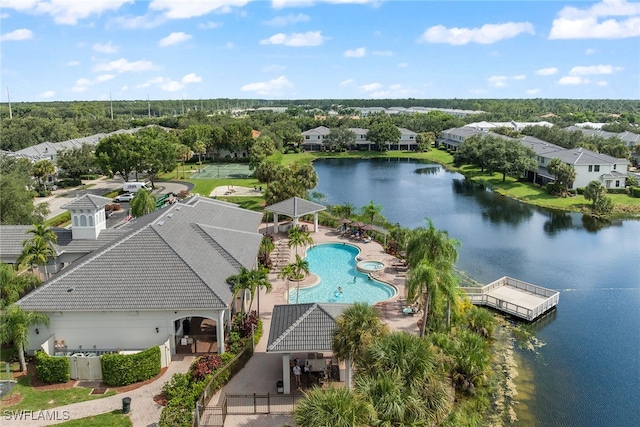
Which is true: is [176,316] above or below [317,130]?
below

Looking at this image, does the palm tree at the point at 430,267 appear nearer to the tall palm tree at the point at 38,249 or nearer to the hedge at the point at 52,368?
the hedge at the point at 52,368

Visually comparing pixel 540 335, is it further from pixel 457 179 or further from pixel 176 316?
pixel 457 179

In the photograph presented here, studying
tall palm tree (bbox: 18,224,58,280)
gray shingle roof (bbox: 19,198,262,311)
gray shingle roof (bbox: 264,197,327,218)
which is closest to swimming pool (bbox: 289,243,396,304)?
gray shingle roof (bbox: 264,197,327,218)

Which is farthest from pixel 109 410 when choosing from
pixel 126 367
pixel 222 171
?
pixel 222 171

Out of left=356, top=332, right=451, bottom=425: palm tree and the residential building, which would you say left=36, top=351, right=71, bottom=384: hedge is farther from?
left=356, top=332, right=451, bottom=425: palm tree

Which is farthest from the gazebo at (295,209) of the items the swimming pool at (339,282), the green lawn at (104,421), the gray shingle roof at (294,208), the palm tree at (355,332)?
the green lawn at (104,421)

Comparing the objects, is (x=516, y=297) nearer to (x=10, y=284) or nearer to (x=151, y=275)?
(x=151, y=275)

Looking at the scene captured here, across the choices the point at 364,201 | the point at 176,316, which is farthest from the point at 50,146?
the point at 176,316
